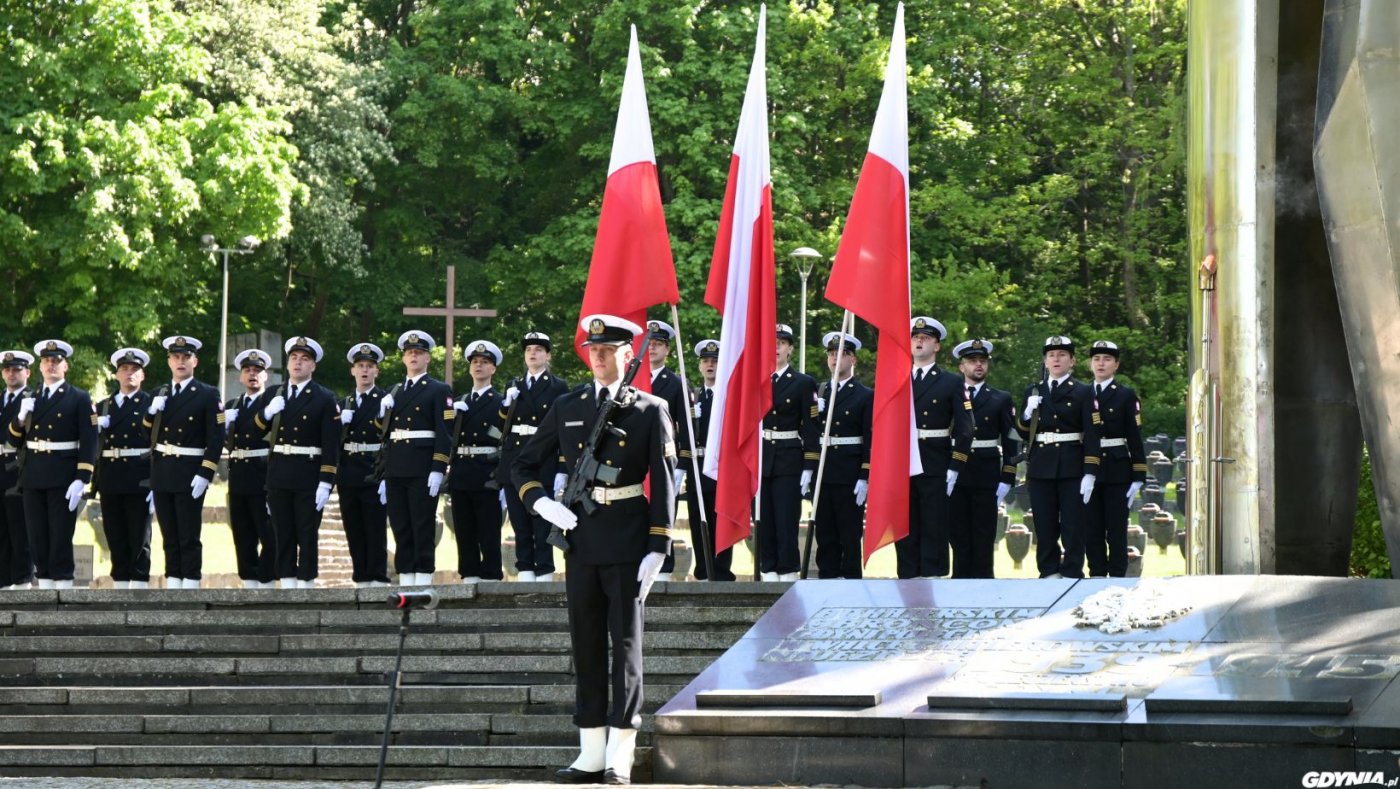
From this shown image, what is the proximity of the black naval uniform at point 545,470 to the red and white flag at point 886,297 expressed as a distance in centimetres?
246

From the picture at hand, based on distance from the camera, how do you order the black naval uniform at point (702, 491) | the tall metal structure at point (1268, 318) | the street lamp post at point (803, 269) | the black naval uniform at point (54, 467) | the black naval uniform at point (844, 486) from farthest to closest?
1. the street lamp post at point (803, 269)
2. the black naval uniform at point (54, 467)
3. the black naval uniform at point (844, 486)
4. the black naval uniform at point (702, 491)
5. the tall metal structure at point (1268, 318)

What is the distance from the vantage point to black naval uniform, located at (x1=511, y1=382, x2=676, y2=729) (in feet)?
26.9

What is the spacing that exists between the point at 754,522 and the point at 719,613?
118cm

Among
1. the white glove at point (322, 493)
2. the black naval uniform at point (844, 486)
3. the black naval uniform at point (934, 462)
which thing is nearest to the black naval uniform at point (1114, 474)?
the black naval uniform at point (934, 462)

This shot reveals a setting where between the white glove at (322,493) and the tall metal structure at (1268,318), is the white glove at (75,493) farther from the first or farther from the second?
the tall metal structure at (1268,318)

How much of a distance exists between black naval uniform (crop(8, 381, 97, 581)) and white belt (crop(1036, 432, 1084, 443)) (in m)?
6.69

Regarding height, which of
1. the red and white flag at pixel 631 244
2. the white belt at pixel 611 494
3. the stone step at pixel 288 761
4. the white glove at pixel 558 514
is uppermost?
the red and white flag at pixel 631 244

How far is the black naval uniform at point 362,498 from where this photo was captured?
13188 mm

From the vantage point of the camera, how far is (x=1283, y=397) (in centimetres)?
1086

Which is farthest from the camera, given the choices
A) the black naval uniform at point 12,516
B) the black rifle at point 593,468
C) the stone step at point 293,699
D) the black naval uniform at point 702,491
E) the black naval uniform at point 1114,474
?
the black naval uniform at point 12,516

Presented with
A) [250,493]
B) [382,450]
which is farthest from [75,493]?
[382,450]

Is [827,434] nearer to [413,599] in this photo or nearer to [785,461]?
[785,461]

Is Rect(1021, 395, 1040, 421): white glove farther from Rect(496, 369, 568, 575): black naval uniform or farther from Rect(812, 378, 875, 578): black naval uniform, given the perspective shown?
Rect(496, 369, 568, 575): black naval uniform

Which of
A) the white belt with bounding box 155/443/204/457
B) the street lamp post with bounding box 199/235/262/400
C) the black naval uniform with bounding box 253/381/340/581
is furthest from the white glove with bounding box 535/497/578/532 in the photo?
the street lamp post with bounding box 199/235/262/400
